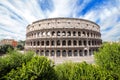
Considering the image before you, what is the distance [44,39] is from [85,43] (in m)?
15.7

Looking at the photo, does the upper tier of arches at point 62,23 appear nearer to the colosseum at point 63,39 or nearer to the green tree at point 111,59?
the colosseum at point 63,39

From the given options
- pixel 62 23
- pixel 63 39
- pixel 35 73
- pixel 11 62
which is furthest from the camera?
pixel 62 23

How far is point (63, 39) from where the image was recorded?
37531mm

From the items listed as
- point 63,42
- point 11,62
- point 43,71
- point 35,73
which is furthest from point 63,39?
point 35,73

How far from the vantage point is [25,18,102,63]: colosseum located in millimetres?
37444

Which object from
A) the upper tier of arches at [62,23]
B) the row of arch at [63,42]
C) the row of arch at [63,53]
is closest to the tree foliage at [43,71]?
the row of arch at [63,53]

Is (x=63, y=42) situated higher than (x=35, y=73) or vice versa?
(x=63, y=42)

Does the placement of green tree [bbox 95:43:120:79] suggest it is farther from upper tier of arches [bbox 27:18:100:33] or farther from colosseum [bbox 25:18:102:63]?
upper tier of arches [bbox 27:18:100:33]

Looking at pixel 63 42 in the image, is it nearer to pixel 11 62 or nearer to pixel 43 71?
pixel 11 62

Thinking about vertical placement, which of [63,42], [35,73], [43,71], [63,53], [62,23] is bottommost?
[35,73]

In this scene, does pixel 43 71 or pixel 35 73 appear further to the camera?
pixel 43 71

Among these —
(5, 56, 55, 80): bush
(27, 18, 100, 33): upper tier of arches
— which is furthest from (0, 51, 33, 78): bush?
(27, 18, 100, 33): upper tier of arches

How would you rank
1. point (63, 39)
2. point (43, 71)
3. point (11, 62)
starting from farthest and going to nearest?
point (63, 39), point (11, 62), point (43, 71)

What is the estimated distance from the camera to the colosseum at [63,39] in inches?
1474
